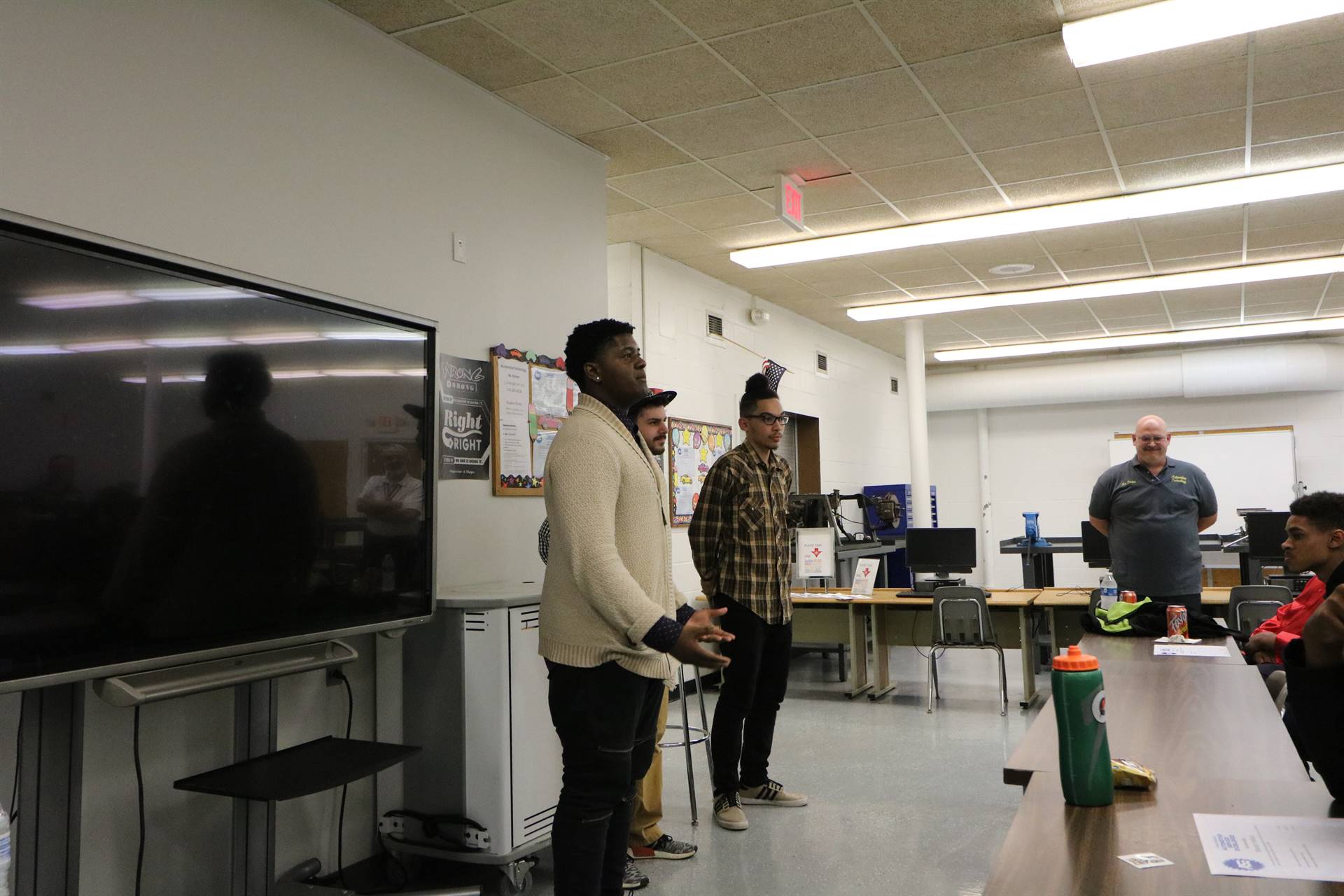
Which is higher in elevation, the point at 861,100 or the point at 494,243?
the point at 861,100

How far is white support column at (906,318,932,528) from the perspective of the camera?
363 inches

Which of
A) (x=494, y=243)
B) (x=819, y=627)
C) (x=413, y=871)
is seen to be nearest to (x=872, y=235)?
(x=819, y=627)

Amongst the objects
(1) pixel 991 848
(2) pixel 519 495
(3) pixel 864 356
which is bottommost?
(1) pixel 991 848

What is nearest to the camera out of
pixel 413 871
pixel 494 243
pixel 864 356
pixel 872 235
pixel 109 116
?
pixel 109 116

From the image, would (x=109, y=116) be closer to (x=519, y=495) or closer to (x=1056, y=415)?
(x=519, y=495)

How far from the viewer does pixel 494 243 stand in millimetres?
4004

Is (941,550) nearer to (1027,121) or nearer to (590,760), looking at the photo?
(1027,121)

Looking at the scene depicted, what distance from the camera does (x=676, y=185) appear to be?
17.5 feet

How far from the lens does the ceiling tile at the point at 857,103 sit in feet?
13.6

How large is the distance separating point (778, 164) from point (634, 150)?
0.79 metres

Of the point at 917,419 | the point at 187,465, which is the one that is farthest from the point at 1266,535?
the point at 187,465

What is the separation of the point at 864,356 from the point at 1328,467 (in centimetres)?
530

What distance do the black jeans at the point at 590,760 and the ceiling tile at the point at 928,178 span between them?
12.6ft

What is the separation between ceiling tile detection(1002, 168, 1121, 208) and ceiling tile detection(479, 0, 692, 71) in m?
2.68
